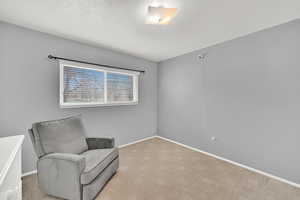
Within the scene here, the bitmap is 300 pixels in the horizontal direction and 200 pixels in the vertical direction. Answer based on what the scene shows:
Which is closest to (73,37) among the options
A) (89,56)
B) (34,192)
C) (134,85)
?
(89,56)

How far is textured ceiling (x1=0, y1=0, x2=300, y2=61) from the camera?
1.42 meters

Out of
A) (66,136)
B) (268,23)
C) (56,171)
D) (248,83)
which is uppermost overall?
(268,23)

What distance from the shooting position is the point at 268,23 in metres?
1.77

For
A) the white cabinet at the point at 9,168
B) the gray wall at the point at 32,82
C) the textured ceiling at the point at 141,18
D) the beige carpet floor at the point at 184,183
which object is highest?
the textured ceiling at the point at 141,18

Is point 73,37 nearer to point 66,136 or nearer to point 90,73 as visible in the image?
point 90,73

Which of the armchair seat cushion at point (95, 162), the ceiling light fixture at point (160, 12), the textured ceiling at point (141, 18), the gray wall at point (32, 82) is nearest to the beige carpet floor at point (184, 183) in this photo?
the armchair seat cushion at point (95, 162)

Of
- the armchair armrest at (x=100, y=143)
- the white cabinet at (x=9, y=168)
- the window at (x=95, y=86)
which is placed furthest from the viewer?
the window at (x=95, y=86)

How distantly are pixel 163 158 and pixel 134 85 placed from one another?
1.93 metres

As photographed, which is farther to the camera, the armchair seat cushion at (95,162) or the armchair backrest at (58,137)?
the armchair backrest at (58,137)

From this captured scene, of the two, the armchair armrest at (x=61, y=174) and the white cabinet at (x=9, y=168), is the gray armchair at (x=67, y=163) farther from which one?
the white cabinet at (x=9, y=168)

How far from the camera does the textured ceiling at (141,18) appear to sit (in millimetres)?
1424

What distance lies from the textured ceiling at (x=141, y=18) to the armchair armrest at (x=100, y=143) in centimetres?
179

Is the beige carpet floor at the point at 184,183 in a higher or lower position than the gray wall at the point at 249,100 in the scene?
lower

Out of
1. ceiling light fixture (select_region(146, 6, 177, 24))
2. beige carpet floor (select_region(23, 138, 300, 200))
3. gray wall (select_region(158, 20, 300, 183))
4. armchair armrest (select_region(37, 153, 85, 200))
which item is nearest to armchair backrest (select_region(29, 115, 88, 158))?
armchair armrest (select_region(37, 153, 85, 200))
